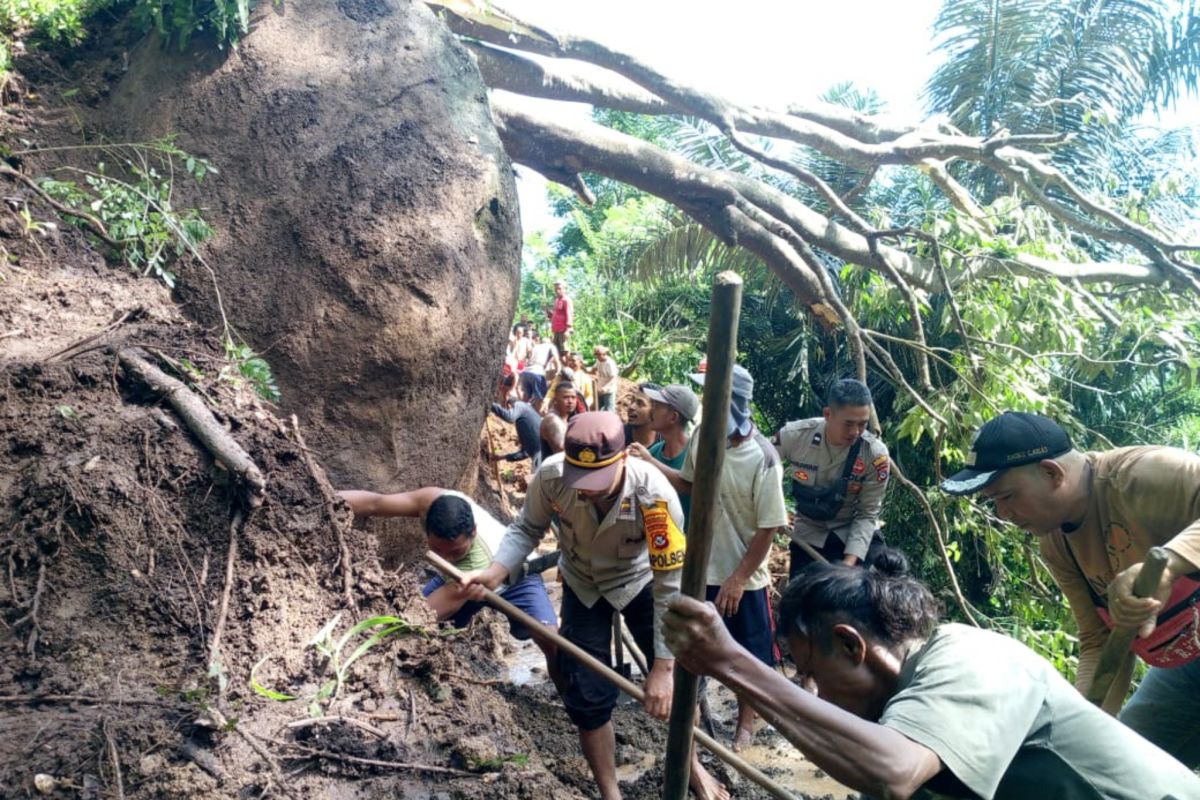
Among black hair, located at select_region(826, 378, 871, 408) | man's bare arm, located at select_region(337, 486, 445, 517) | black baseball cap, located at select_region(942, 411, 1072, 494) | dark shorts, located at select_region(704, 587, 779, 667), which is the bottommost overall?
dark shorts, located at select_region(704, 587, 779, 667)

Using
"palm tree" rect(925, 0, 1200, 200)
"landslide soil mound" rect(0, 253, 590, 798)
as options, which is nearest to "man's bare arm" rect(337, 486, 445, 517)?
"landslide soil mound" rect(0, 253, 590, 798)

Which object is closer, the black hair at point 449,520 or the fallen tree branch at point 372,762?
the fallen tree branch at point 372,762

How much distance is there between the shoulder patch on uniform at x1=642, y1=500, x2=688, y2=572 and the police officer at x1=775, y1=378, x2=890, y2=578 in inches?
68.3

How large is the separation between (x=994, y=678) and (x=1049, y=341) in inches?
239

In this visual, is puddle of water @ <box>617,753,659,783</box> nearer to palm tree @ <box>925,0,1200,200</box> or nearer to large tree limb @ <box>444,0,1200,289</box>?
large tree limb @ <box>444,0,1200,289</box>

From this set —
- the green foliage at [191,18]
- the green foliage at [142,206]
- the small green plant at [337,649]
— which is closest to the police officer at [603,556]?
the small green plant at [337,649]

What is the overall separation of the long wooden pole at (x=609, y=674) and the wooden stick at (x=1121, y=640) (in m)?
1.06

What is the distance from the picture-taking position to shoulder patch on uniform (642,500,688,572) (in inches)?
146

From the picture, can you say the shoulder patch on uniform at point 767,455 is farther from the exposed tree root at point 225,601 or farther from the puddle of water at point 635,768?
the exposed tree root at point 225,601

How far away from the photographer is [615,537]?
3973 millimetres

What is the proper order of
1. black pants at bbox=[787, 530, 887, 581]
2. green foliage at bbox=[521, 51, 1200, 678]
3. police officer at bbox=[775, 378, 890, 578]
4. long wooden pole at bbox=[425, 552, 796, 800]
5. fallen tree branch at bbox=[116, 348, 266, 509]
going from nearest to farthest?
long wooden pole at bbox=[425, 552, 796, 800] → fallen tree branch at bbox=[116, 348, 266, 509] → police officer at bbox=[775, 378, 890, 578] → black pants at bbox=[787, 530, 887, 581] → green foliage at bbox=[521, 51, 1200, 678]

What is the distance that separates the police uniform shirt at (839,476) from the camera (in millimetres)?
5172

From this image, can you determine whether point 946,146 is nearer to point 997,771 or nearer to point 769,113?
point 769,113

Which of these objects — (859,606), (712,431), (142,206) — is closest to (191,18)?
(142,206)
